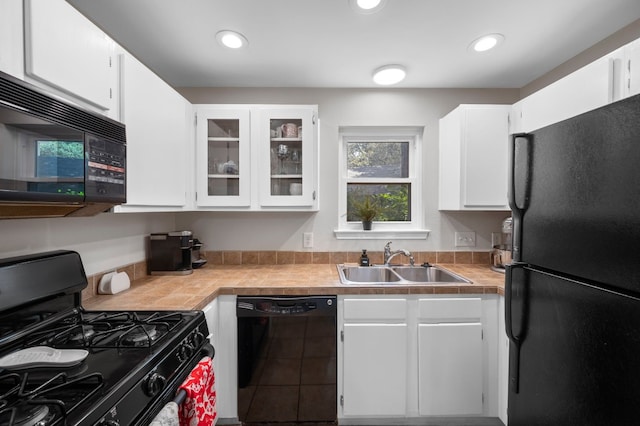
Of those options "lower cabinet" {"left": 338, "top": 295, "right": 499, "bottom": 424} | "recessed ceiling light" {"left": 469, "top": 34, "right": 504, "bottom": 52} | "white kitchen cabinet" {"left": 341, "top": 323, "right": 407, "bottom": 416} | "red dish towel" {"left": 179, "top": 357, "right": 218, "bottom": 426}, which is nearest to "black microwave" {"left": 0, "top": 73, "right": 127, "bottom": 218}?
"red dish towel" {"left": 179, "top": 357, "right": 218, "bottom": 426}

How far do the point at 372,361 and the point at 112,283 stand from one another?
152 centimetres

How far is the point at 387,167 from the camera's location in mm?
2467

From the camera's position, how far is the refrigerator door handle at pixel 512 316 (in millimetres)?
1056

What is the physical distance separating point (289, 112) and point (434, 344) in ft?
5.83

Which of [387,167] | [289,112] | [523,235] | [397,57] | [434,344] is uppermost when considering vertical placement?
[397,57]

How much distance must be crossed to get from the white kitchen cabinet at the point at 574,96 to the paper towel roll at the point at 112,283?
2.54m

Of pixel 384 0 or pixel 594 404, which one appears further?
pixel 384 0

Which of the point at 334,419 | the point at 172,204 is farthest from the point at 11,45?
the point at 334,419

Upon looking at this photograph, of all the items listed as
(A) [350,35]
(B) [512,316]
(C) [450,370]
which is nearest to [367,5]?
(A) [350,35]

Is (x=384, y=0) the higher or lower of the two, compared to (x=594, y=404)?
higher

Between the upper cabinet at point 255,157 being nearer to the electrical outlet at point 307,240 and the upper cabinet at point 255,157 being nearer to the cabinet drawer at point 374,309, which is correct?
the electrical outlet at point 307,240

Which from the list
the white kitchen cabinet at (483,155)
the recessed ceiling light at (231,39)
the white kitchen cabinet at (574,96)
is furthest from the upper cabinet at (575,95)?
the recessed ceiling light at (231,39)

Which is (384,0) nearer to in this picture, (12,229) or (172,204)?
(172,204)

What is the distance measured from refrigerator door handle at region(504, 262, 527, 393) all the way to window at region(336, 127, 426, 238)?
132 centimetres
